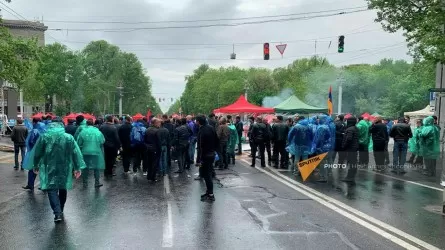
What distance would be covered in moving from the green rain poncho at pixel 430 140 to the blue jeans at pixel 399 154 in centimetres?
55

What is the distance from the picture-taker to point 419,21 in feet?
46.2

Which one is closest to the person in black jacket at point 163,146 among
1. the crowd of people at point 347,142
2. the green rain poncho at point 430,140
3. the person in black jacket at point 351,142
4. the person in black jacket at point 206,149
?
the person in black jacket at point 206,149

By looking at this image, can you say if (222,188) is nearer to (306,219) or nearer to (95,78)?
(306,219)

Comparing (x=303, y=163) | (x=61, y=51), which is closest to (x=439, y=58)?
(x=303, y=163)

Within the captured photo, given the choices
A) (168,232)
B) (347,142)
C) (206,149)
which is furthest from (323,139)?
(168,232)

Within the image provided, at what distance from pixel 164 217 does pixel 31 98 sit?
5334 centimetres

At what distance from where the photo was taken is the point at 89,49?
8169 cm

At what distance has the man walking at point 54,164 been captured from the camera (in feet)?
24.1

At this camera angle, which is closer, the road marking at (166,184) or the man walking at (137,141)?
the road marking at (166,184)

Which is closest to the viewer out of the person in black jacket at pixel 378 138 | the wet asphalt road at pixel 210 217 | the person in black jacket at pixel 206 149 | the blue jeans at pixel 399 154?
the wet asphalt road at pixel 210 217

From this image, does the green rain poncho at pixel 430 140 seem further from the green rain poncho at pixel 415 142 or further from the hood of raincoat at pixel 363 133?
the hood of raincoat at pixel 363 133

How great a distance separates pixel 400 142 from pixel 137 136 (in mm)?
8336

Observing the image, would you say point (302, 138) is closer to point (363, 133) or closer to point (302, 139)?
point (302, 139)

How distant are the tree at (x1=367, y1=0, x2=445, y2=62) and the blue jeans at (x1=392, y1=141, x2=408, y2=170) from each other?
284 cm
